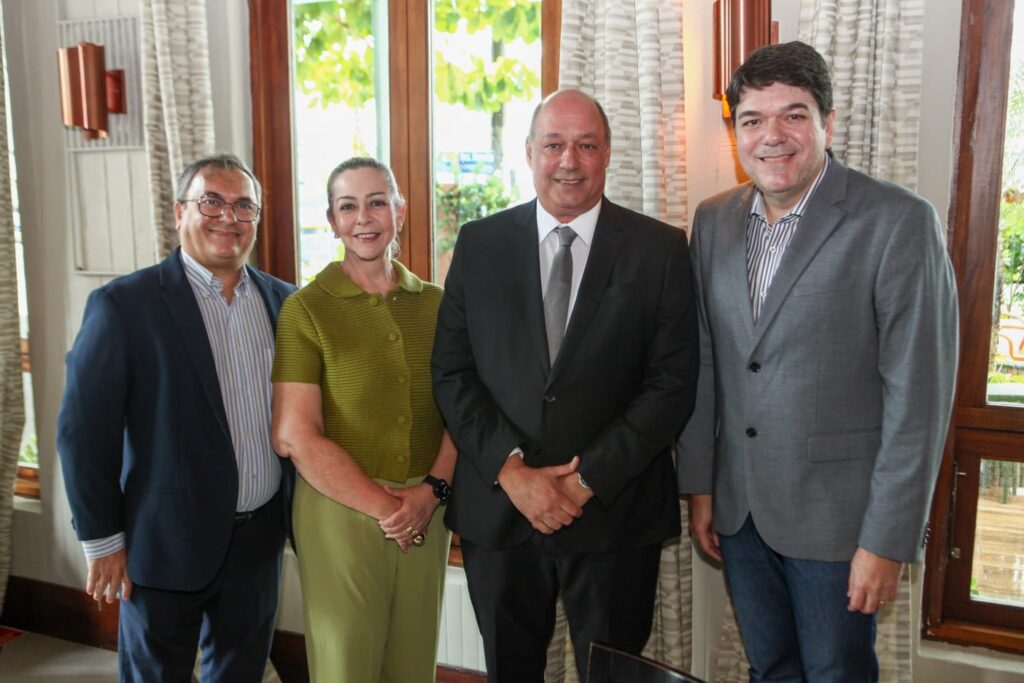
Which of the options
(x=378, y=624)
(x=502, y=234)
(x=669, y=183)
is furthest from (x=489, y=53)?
(x=378, y=624)

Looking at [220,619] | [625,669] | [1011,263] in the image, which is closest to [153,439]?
[220,619]

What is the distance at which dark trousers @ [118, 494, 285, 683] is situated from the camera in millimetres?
1944

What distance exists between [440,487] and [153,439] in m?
0.70

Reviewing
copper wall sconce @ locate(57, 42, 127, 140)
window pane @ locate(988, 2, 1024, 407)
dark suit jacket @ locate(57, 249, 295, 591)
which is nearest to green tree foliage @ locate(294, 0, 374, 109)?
copper wall sconce @ locate(57, 42, 127, 140)

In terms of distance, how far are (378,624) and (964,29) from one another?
219cm

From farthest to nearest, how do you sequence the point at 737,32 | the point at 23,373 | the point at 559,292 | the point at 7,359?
the point at 23,373
the point at 7,359
the point at 737,32
the point at 559,292

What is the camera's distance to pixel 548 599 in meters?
1.84

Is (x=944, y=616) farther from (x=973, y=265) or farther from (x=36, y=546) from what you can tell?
(x=36, y=546)

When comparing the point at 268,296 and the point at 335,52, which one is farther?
the point at 335,52

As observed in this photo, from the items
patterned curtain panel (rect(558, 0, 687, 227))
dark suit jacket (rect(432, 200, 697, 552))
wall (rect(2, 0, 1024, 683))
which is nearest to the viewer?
dark suit jacket (rect(432, 200, 697, 552))

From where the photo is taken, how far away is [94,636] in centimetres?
336

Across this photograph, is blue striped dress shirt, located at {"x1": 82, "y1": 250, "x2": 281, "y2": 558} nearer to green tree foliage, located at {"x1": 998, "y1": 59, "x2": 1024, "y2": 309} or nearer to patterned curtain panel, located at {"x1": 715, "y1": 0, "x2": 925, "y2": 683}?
patterned curtain panel, located at {"x1": 715, "y1": 0, "x2": 925, "y2": 683}

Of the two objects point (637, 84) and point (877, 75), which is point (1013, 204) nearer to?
point (877, 75)

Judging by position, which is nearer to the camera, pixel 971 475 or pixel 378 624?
pixel 378 624
